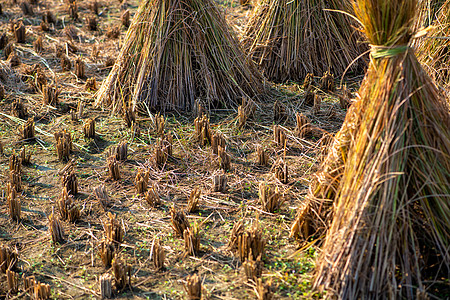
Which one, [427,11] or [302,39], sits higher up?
[427,11]

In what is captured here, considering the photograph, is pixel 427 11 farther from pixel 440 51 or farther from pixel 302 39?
pixel 302 39

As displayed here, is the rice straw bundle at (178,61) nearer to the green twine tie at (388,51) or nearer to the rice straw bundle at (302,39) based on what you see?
the rice straw bundle at (302,39)

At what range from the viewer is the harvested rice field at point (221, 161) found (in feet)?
7.67

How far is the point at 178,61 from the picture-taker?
4438mm

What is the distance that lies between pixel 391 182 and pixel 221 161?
5.25 ft

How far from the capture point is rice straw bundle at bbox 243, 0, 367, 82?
5.02m

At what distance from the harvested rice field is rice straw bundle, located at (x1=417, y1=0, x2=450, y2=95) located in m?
0.02

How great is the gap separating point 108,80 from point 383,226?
123 inches

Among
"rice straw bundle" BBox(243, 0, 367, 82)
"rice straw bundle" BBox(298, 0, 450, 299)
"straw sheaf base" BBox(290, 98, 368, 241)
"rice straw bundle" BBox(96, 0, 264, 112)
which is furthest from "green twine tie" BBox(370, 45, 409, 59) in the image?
"rice straw bundle" BBox(243, 0, 367, 82)

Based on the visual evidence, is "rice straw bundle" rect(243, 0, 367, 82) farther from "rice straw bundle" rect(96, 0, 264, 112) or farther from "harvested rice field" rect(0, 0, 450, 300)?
"rice straw bundle" rect(96, 0, 264, 112)

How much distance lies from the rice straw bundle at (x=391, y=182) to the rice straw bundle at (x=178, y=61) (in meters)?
2.26

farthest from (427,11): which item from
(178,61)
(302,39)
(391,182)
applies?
(391,182)

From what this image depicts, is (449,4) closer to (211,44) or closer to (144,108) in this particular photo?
(211,44)

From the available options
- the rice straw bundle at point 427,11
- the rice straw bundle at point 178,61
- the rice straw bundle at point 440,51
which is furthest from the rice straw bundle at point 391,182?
the rice straw bundle at point 178,61
